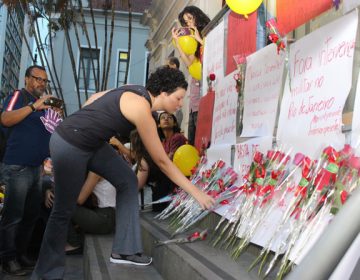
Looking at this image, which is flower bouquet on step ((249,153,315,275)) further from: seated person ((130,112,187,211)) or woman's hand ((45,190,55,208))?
woman's hand ((45,190,55,208))

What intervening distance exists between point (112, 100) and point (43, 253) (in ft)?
3.68

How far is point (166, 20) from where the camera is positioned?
11102 millimetres

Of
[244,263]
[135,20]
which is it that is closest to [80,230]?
[244,263]

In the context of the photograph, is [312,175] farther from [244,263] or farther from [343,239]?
[343,239]

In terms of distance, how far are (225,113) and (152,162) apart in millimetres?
1113

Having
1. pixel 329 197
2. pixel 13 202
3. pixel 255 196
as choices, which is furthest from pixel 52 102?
pixel 329 197

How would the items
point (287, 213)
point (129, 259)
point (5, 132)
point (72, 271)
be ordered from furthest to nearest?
point (5, 132) < point (72, 271) < point (129, 259) < point (287, 213)

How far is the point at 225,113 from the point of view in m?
4.30

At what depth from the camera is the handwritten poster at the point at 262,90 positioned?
321 centimetres

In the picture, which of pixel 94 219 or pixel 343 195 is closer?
pixel 343 195

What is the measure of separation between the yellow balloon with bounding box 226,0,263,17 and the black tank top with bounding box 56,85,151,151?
58.0 inches

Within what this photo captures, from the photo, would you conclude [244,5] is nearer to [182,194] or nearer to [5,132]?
[182,194]

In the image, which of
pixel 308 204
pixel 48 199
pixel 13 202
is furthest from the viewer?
pixel 48 199

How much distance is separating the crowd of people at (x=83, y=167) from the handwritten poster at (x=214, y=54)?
466 millimetres
